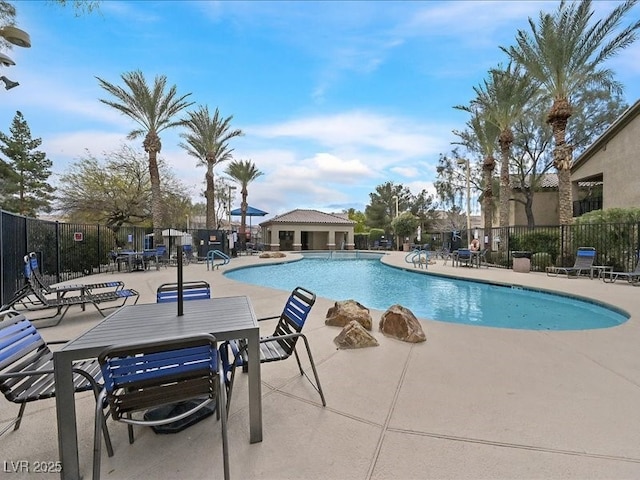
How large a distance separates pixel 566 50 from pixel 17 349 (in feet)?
51.9

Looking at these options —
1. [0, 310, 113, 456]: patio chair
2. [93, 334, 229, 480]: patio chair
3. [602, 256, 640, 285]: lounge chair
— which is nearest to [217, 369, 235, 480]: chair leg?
[93, 334, 229, 480]: patio chair

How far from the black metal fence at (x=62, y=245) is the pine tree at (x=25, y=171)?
14644 mm

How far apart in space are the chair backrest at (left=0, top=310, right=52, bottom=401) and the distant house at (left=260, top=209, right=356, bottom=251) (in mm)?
26808

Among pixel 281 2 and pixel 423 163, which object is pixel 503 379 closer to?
pixel 281 2

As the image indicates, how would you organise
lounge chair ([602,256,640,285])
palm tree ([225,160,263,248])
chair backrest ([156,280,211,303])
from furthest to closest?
palm tree ([225,160,263,248]) → lounge chair ([602,256,640,285]) → chair backrest ([156,280,211,303])

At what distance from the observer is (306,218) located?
3177 cm

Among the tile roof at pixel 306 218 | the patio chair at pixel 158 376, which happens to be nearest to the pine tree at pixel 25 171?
the tile roof at pixel 306 218

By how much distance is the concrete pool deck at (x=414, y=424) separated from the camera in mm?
1898

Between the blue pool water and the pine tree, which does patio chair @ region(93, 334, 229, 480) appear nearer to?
the blue pool water

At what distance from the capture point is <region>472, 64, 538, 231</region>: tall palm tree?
1447cm

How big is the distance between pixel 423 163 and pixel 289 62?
84.1 feet

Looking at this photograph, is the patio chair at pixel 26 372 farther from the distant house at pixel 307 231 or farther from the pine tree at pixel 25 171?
the pine tree at pixel 25 171

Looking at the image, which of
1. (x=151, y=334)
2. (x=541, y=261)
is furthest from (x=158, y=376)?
(x=541, y=261)

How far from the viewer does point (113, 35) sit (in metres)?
7.59
